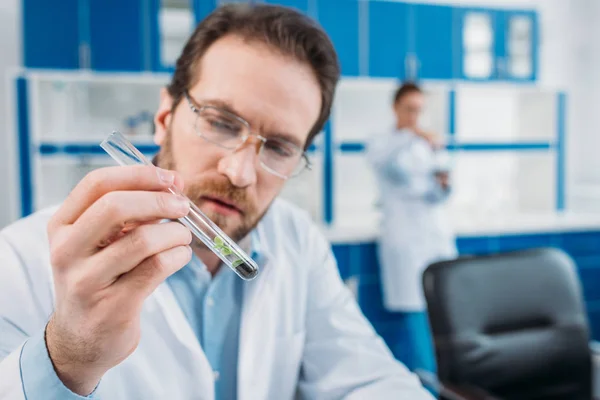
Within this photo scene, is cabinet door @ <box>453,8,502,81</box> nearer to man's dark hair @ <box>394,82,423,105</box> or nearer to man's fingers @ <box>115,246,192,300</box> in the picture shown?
man's dark hair @ <box>394,82,423,105</box>

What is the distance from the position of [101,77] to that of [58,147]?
55cm

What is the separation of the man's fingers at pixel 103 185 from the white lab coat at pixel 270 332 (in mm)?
304

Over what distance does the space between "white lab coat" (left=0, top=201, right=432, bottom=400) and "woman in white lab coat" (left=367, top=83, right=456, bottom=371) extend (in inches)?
71.9

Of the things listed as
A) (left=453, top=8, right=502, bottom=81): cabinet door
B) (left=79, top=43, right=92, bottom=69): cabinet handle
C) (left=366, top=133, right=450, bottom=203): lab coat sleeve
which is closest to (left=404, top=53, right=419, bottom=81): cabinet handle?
(left=453, top=8, right=502, bottom=81): cabinet door

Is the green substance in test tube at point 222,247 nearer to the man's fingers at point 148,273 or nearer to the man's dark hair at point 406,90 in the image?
the man's fingers at point 148,273

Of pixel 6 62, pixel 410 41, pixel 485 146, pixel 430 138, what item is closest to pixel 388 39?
pixel 410 41

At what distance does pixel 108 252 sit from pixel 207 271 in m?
0.55

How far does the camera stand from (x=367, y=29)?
402cm

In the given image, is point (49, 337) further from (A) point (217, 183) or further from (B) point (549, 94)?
(B) point (549, 94)


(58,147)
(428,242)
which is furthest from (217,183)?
(58,147)

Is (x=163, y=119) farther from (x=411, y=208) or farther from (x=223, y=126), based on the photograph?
(x=411, y=208)

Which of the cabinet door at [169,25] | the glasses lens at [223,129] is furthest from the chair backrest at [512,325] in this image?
the cabinet door at [169,25]

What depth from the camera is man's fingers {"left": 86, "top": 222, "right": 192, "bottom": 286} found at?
49cm

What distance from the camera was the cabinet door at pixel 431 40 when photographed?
Result: 13.6ft
